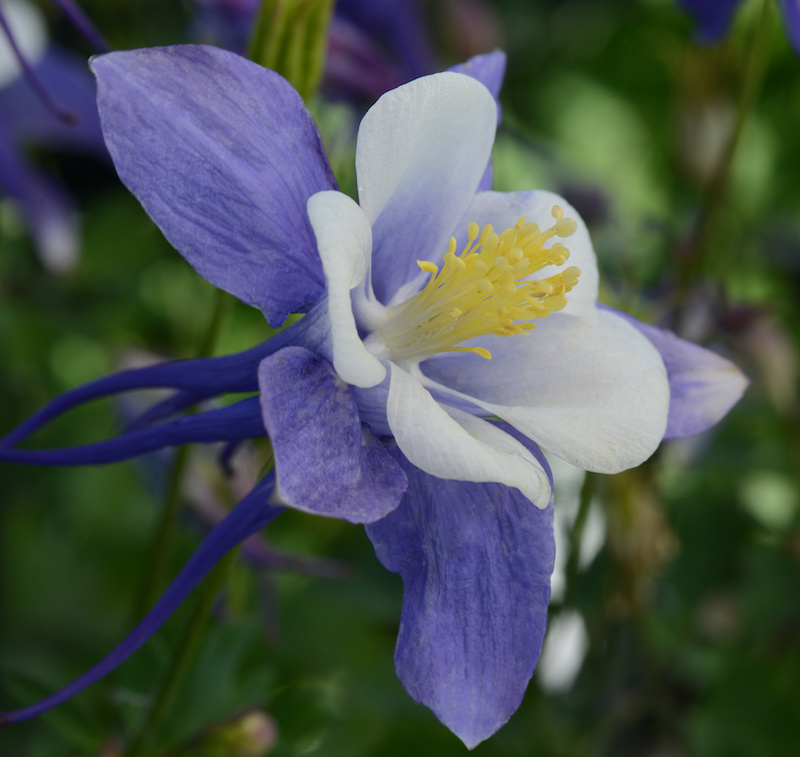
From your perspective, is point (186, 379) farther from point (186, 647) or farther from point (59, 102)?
point (59, 102)

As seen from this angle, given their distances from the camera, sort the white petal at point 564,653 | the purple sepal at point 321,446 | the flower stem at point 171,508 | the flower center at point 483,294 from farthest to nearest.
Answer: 1. the white petal at point 564,653
2. the flower stem at point 171,508
3. the flower center at point 483,294
4. the purple sepal at point 321,446

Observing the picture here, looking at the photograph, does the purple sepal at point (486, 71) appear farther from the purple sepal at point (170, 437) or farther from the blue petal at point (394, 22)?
the blue petal at point (394, 22)

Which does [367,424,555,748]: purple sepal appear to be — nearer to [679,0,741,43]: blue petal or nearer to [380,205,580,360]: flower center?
[380,205,580,360]: flower center

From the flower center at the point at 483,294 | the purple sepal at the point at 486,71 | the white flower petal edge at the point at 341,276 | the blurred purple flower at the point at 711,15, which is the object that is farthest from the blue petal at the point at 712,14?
the white flower petal edge at the point at 341,276

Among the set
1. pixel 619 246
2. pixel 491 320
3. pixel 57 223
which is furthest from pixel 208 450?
pixel 619 246

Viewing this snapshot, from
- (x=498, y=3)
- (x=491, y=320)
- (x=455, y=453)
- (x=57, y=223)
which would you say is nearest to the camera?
(x=455, y=453)

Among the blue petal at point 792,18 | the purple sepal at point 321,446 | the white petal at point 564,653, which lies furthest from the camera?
the white petal at point 564,653

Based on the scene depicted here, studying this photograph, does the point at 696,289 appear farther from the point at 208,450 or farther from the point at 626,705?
the point at 208,450
